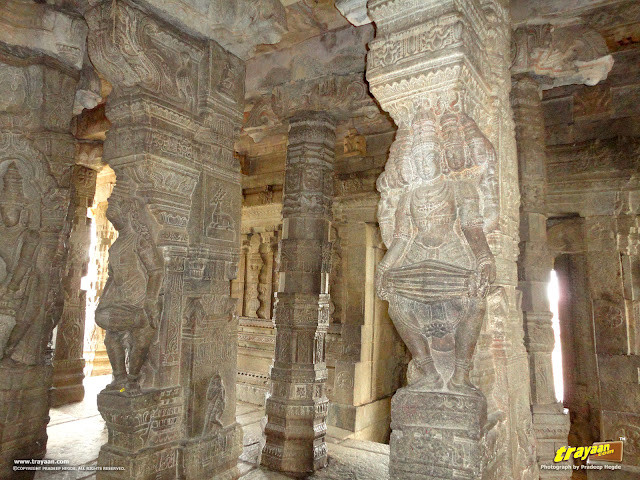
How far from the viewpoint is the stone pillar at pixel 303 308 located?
539 cm

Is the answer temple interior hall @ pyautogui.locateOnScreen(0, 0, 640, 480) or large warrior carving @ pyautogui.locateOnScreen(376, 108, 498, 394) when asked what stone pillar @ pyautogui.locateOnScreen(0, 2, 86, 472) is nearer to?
temple interior hall @ pyautogui.locateOnScreen(0, 0, 640, 480)

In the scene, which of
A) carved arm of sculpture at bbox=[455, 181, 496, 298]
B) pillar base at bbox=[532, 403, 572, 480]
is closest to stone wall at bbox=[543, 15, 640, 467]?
pillar base at bbox=[532, 403, 572, 480]

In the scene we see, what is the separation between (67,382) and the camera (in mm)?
7707

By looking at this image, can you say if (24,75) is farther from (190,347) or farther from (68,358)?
(68,358)

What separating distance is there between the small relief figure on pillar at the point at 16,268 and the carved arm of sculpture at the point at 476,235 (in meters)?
4.37

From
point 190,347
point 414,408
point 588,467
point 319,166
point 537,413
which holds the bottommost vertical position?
point 588,467

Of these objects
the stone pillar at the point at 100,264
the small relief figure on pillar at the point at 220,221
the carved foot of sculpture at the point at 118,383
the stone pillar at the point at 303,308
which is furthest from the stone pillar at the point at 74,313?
the carved foot of sculpture at the point at 118,383

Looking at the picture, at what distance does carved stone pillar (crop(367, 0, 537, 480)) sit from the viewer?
2.83m

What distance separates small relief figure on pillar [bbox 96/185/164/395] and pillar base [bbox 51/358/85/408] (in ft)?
16.1

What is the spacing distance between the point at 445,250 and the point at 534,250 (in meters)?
3.16

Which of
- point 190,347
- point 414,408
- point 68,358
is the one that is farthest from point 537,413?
point 68,358

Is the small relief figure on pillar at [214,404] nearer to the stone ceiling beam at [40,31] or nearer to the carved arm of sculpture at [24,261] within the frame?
the carved arm of sculpture at [24,261]

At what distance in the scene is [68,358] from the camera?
25.7 feet

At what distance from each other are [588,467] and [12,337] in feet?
24.9
